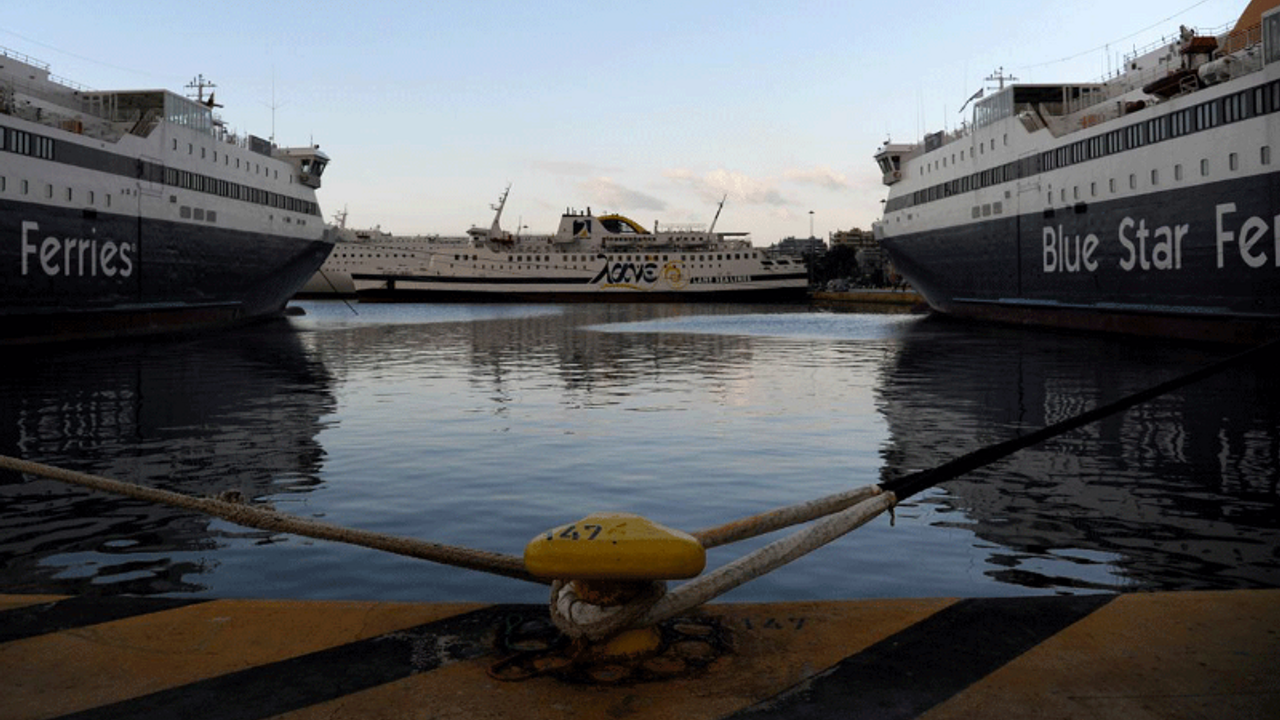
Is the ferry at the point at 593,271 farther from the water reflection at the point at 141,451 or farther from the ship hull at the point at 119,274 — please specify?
the water reflection at the point at 141,451

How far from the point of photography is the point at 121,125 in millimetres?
45375

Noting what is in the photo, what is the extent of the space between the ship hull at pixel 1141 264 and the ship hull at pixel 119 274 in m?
42.6

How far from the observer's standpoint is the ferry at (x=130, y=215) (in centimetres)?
3584

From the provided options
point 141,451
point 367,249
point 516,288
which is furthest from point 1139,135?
point 367,249

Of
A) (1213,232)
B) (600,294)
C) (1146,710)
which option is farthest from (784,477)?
(600,294)

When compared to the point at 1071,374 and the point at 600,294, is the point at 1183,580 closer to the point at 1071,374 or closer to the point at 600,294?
the point at 1071,374

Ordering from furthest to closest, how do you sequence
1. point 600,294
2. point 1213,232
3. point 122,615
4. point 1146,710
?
point 600,294 < point 1213,232 < point 122,615 < point 1146,710

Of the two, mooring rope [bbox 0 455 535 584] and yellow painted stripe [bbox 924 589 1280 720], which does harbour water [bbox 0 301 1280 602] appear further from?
mooring rope [bbox 0 455 535 584]

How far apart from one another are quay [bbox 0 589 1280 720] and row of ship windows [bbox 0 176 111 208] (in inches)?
1466

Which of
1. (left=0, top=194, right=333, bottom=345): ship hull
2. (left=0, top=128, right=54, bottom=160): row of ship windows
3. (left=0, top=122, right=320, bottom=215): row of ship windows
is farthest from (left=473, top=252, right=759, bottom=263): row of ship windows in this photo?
(left=0, top=128, right=54, bottom=160): row of ship windows

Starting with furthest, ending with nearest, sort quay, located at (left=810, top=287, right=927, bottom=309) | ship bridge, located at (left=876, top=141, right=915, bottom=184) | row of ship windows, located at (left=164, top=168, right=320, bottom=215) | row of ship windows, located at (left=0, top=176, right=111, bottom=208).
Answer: quay, located at (left=810, top=287, right=927, bottom=309)
ship bridge, located at (left=876, top=141, right=915, bottom=184)
row of ship windows, located at (left=164, top=168, right=320, bottom=215)
row of ship windows, located at (left=0, top=176, right=111, bottom=208)

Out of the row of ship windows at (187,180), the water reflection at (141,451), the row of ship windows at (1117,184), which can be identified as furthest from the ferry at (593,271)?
the water reflection at (141,451)

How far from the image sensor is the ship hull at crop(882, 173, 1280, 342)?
29.8 metres

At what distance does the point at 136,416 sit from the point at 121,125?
117 ft
